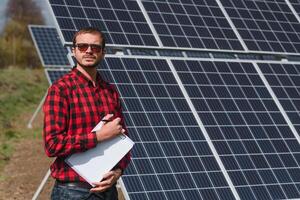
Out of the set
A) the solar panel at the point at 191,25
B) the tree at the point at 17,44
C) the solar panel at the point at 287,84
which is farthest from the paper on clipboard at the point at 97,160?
the tree at the point at 17,44

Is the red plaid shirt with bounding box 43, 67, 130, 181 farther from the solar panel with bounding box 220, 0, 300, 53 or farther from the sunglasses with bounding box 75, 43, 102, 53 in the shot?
the solar panel with bounding box 220, 0, 300, 53

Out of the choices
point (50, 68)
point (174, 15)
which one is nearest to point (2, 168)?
point (50, 68)

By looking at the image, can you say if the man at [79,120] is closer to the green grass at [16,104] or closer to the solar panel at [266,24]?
the solar panel at [266,24]

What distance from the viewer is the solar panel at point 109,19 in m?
10.2

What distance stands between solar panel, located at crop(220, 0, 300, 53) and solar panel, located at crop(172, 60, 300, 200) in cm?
143

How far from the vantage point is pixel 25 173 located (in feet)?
54.2

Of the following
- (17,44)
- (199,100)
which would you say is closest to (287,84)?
(199,100)

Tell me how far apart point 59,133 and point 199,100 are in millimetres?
5066

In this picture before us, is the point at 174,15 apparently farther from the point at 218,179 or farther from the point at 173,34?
the point at 218,179

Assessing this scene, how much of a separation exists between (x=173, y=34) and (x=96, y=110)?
6.52 metres

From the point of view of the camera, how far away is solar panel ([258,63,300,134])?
10172mm

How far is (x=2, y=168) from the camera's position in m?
17.3

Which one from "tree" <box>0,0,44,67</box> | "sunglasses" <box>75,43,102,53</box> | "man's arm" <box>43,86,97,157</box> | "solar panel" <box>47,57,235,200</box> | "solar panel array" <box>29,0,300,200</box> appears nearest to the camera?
"man's arm" <box>43,86,97,157</box>

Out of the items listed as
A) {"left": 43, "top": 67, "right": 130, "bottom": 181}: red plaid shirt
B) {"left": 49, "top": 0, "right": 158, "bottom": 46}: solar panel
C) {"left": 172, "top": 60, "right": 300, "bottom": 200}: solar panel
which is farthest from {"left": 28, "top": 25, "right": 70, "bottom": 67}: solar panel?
{"left": 43, "top": 67, "right": 130, "bottom": 181}: red plaid shirt
